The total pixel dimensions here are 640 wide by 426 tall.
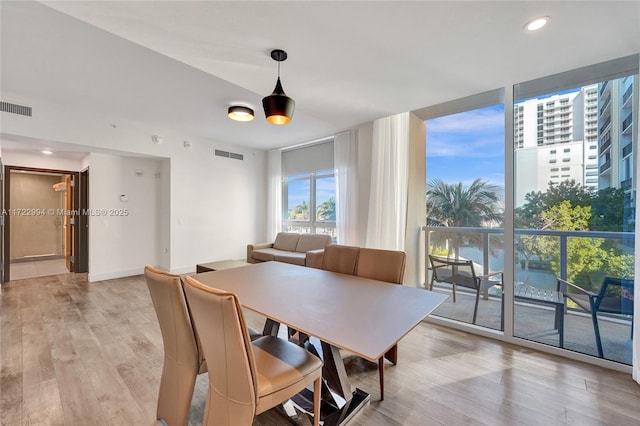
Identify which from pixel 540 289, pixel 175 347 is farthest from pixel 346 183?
pixel 175 347

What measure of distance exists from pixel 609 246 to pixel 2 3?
16.9 feet

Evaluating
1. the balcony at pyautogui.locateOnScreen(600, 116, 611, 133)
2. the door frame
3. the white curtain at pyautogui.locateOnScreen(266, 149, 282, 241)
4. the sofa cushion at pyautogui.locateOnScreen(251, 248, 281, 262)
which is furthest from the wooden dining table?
the door frame

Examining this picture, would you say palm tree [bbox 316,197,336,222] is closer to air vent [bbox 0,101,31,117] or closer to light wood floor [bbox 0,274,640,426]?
light wood floor [bbox 0,274,640,426]

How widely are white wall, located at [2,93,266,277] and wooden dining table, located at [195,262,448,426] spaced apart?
142 inches

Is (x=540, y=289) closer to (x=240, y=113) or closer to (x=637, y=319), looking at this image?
(x=637, y=319)

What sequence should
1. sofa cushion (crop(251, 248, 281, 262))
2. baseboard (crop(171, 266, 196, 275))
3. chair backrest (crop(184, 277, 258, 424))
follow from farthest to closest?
baseboard (crop(171, 266, 196, 275))
sofa cushion (crop(251, 248, 281, 262))
chair backrest (crop(184, 277, 258, 424))

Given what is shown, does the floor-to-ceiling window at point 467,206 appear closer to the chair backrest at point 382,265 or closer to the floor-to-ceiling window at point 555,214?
the floor-to-ceiling window at point 555,214

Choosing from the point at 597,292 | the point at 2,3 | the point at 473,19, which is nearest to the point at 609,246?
the point at 597,292

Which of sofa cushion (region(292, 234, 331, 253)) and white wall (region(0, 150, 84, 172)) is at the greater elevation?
white wall (region(0, 150, 84, 172))

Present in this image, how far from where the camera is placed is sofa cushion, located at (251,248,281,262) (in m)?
5.14

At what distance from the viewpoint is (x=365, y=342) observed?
3.75ft

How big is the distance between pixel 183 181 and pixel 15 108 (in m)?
2.33

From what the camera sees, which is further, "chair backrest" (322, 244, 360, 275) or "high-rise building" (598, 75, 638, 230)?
"chair backrest" (322, 244, 360, 275)

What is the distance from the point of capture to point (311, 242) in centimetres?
532
